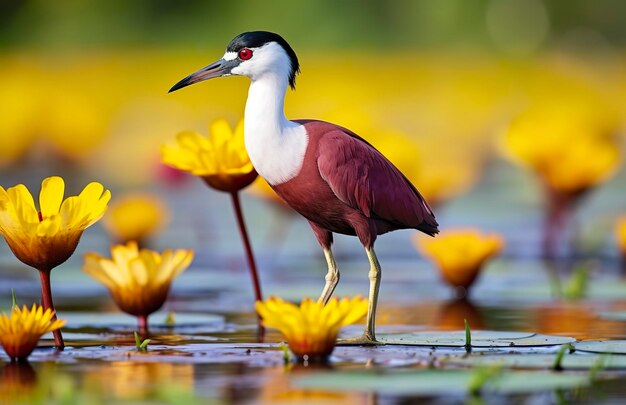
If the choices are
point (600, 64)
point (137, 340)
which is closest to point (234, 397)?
point (137, 340)

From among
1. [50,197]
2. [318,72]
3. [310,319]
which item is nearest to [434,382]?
[310,319]

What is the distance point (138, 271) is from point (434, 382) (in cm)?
179

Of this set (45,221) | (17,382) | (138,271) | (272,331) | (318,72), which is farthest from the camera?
(318,72)

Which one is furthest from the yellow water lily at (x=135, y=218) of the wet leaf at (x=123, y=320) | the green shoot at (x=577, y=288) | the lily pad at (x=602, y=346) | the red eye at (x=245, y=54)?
the lily pad at (x=602, y=346)

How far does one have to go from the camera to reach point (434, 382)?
15.5 ft

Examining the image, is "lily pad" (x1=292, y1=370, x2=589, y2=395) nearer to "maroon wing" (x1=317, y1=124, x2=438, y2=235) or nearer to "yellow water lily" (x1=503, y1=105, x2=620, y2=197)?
"maroon wing" (x1=317, y1=124, x2=438, y2=235)

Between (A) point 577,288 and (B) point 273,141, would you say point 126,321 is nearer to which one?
(B) point 273,141

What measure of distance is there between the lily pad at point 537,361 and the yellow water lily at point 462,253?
7.52 feet

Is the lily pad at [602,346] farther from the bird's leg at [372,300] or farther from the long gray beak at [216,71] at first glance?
the long gray beak at [216,71]

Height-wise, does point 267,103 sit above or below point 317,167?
above

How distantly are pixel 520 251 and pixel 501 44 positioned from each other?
17909mm

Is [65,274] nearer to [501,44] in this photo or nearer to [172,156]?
[172,156]

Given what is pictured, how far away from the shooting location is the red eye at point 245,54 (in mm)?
6270

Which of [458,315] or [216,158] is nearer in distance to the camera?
[216,158]
